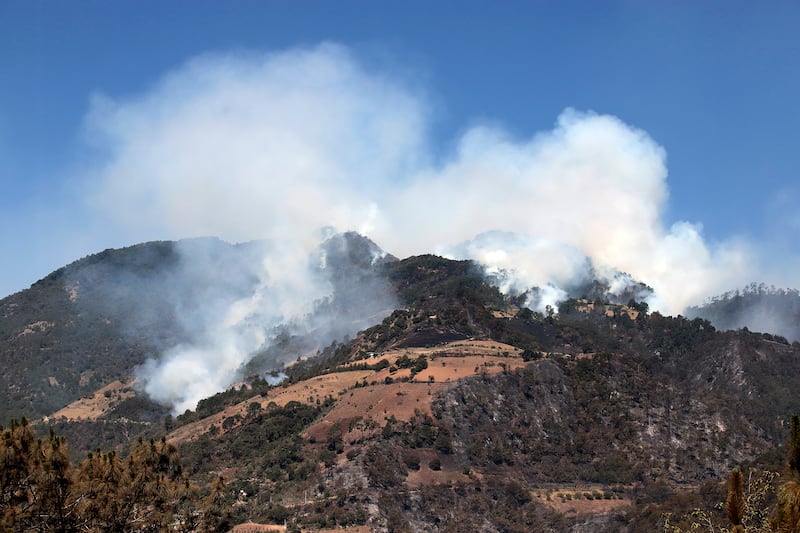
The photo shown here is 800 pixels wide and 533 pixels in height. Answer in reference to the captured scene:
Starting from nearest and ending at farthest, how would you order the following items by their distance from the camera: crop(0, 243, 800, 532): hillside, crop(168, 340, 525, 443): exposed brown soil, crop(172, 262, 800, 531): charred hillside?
crop(0, 243, 800, 532): hillside, crop(172, 262, 800, 531): charred hillside, crop(168, 340, 525, 443): exposed brown soil

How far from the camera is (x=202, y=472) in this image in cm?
14762

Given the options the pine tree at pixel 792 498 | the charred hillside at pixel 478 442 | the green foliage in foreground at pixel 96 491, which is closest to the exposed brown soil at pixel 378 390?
the charred hillside at pixel 478 442

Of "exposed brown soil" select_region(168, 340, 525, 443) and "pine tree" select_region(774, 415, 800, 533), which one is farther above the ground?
"exposed brown soil" select_region(168, 340, 525, 443)

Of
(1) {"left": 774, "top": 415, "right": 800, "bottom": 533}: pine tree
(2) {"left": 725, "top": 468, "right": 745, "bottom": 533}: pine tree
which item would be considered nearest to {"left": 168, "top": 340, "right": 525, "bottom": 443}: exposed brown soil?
(2) {"left": 725, "top": 468, "right": 745, "bottom": 533}: pine tree

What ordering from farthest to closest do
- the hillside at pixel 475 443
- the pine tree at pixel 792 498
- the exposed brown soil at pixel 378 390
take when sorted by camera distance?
the exposed brown soil at pixel 378 390 < the hillside at pixel 475 443 < the pine tree at pixel 792 498

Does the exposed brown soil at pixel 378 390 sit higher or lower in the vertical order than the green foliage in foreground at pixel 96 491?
higher

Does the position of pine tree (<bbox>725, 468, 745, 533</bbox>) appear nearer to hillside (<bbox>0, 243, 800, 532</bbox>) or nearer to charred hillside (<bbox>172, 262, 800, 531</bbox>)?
hillside (<bbox>0, 243, 800, 532</bbox>)

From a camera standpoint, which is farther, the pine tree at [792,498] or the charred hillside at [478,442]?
the charred hillside at [478,442]

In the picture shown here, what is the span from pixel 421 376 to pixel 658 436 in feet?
154

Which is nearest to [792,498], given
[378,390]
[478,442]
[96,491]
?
[96,491]

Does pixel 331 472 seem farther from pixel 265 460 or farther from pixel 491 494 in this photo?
pixel 491 494

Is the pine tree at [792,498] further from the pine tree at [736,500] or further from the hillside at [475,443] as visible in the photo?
the hillside at [475,443]

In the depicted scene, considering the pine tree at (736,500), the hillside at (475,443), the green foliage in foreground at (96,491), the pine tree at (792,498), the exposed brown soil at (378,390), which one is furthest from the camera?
the exposed brown soil at (378,390)

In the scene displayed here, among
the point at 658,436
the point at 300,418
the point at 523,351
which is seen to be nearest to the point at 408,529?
the point at 300,418
